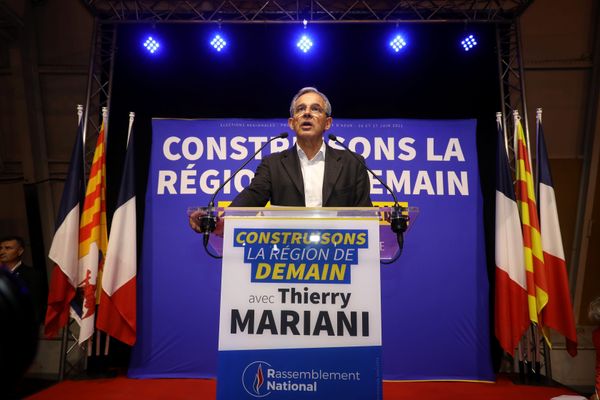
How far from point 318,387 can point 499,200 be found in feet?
10.1

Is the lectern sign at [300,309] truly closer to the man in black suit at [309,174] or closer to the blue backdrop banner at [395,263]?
the man in black suit at [309,174]

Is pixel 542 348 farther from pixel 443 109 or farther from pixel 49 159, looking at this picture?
pixel 49 159

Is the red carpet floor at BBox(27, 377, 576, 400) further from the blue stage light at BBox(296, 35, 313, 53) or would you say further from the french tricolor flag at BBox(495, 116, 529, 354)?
the blue stage light at BBox(296, 35, 313, 53)

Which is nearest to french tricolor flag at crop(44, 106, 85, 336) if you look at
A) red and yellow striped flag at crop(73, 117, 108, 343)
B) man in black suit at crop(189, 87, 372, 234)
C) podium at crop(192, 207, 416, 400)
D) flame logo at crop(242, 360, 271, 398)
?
red and yellow striped flag at crop(73, 117, 108, 343)

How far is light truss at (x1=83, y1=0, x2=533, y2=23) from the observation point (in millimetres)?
4277

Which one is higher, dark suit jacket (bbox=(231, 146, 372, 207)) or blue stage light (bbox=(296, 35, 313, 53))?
blue stage light (bbox=(296, 35, 313, 53))

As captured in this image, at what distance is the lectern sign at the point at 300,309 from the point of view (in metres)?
1.32

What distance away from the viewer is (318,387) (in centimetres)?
132

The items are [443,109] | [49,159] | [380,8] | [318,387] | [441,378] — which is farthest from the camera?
[49,159]

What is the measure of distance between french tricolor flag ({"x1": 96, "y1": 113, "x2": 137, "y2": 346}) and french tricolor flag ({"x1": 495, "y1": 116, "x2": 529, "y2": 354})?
3232mm

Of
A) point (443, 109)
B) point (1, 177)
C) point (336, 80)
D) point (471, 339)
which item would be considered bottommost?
point (471, 339)

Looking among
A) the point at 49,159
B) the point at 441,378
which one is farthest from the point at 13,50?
the point at 441,378

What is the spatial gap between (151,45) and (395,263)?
10.9ft

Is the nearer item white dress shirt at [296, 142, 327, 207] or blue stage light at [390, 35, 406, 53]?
white dress shirt at [296, 142, 327, 207]
